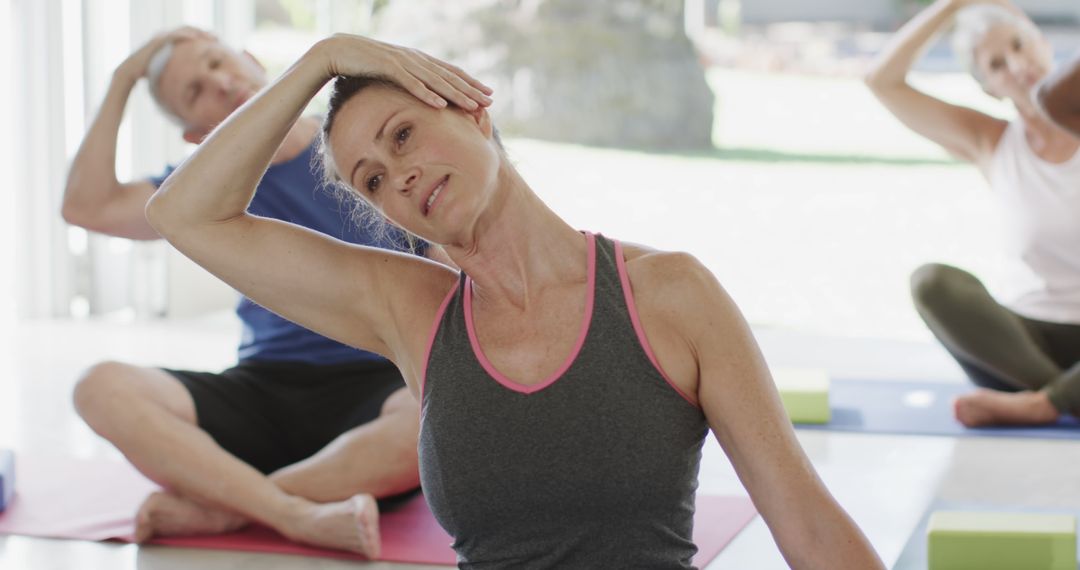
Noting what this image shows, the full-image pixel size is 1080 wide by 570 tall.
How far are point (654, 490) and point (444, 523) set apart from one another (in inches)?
9.9

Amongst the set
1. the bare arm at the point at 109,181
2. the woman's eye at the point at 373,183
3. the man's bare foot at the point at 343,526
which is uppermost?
the woman's eye at the point at 373,183

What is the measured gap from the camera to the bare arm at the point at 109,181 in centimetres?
290

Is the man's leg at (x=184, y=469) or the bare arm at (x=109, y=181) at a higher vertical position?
the bare arm at (x=109, y=181)

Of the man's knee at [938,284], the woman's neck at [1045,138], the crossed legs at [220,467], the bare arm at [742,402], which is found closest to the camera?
the bare arm at [742,402]

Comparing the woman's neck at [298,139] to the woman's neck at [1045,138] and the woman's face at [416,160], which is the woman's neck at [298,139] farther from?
the woman's neck at [1045,138]

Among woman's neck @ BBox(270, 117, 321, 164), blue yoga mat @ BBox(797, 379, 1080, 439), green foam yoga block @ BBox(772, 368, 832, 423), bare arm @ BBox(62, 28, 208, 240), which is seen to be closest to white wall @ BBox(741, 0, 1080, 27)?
blue yoga mat @ BBox(797, 379, 1080, 439)

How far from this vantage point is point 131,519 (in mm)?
2826

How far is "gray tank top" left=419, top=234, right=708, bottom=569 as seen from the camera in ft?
5.08

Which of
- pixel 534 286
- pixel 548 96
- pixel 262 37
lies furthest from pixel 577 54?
pixel 534 286

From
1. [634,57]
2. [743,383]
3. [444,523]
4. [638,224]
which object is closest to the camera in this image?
[743,383]

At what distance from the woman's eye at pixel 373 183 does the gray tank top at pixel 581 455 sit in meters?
0.23

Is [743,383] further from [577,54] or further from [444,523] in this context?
[577,54]

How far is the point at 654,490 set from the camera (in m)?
1.55

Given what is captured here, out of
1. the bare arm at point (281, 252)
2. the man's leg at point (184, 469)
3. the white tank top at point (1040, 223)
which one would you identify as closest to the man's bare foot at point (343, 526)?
the man's leg at point (184, 469)
